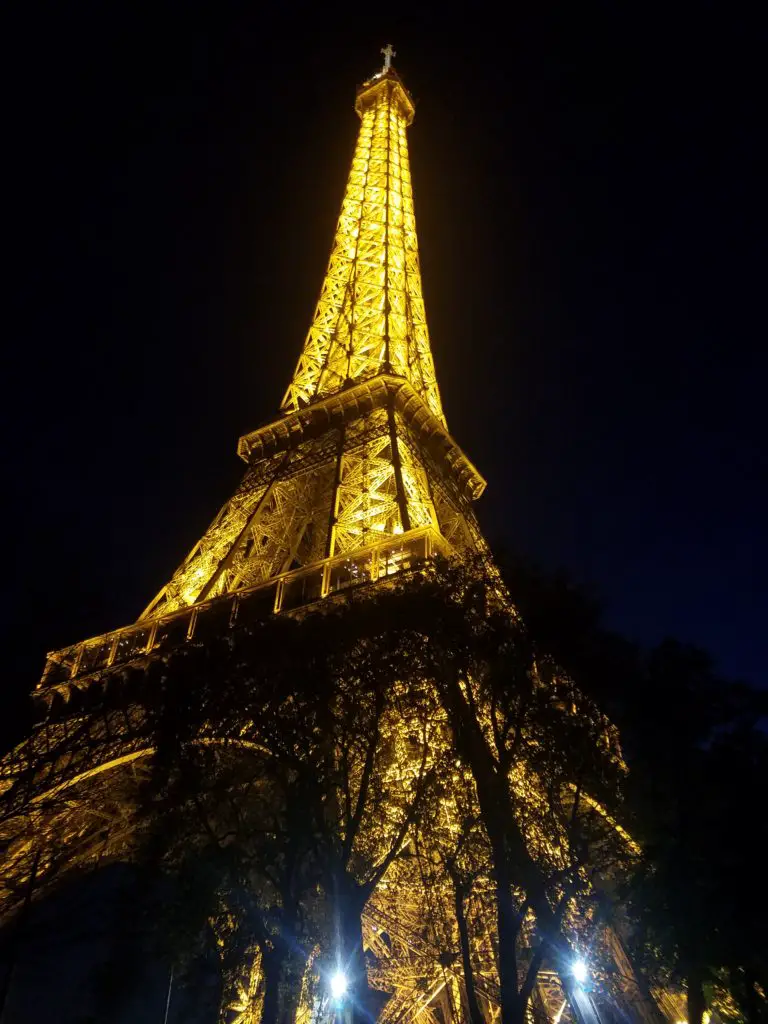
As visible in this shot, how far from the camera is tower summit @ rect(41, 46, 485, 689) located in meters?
19.4

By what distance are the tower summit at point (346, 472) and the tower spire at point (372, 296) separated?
0.25 ft

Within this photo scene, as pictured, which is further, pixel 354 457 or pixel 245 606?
pixel 354 457

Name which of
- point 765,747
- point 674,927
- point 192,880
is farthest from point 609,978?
point 192,880

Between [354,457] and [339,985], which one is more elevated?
[354,457]

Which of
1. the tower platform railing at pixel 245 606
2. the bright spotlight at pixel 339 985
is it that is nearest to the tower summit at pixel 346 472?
the tower platform railing at pixel 245 606

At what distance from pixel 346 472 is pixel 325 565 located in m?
6.22

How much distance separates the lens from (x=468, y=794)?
11.9m

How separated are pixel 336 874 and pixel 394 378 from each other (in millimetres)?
18697

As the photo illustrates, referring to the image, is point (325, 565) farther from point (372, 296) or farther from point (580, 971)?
point (372, 296)

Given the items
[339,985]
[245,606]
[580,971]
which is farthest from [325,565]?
[580,971]

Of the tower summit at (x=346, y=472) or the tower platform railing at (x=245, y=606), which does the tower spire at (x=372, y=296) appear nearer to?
the tower summit at (x=346, y=472)

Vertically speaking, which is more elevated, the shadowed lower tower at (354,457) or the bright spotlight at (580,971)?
the shadowed lower tower at (354,457)

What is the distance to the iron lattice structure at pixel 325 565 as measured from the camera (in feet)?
48.8

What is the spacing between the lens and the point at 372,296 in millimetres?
32750
